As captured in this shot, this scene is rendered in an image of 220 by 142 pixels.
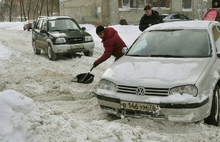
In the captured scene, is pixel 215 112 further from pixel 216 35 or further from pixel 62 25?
pixel 62 25

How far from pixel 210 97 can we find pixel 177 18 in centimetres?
2176

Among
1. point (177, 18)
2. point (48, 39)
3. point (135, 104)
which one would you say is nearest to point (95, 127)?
point (135, 104)

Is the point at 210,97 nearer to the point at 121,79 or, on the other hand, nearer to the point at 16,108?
the point at 121,79

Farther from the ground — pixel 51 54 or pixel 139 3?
pixel 139 3

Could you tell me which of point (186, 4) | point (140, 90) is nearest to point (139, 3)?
point (186, 4)

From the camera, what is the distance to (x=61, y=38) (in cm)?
1185

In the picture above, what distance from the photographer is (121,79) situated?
4660 mm

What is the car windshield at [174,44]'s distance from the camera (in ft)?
17.1

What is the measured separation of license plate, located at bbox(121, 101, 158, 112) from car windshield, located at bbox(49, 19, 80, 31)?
8971 millimetres

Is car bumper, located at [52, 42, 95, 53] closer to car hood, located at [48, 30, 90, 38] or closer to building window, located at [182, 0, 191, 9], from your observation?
car hood, located at [48, 30, 90, 38]

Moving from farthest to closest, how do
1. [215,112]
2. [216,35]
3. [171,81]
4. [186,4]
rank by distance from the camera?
[186,4] < [216,35] < [215,112] < [171,81]

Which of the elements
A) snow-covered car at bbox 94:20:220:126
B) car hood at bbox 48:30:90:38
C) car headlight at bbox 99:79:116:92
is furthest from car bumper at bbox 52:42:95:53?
car headlight at bbox 99:79:116:92

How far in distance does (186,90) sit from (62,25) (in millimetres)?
9572

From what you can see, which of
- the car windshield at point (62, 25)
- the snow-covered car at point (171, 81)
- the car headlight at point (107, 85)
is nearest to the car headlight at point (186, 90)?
the snow-covered car at point (171, 81)
